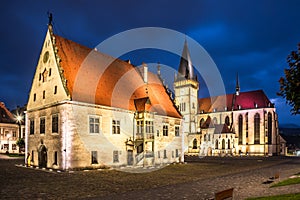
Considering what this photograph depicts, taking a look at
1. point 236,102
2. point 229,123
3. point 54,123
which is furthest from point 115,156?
point 236,102

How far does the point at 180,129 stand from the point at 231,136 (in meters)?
44.4

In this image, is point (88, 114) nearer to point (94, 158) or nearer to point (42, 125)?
point (94, 158)

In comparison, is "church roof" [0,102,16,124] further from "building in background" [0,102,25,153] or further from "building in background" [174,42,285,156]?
"building in background" [174,42,285,156]

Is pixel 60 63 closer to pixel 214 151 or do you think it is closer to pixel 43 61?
pixel 43 61

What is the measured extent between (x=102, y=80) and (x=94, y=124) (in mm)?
5857

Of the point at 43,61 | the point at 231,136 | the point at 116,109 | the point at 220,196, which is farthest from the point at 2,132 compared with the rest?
the point at 220,196

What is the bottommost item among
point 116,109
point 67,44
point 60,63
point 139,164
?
point 139,164

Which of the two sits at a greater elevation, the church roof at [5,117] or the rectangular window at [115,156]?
the church roof at [5,117]

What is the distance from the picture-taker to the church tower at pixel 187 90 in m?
86.7

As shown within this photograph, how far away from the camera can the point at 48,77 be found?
101ft

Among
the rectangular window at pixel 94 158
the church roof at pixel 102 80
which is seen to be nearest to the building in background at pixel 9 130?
the church roof at pixel 102 80

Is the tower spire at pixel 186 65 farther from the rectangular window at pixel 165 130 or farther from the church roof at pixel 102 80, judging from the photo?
the rectangular window at pixel 165 130

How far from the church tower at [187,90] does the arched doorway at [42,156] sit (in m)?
61.1

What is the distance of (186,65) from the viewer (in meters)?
86.6
